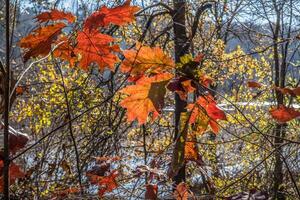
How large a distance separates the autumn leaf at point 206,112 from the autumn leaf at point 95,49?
35cm

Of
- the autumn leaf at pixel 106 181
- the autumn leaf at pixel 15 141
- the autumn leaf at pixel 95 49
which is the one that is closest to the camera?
the autumn leaf at pixel 15 141

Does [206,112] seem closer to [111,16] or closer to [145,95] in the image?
[145,95]

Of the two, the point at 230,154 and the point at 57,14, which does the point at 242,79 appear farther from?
the point at 57,14

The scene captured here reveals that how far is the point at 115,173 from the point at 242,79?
6.92m

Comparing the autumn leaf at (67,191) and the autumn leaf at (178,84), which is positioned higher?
the autumn leaf at (178,84)

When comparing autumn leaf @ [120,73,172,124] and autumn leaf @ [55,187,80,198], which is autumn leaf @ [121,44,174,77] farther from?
autumn leaf @ [55,187,80,198]

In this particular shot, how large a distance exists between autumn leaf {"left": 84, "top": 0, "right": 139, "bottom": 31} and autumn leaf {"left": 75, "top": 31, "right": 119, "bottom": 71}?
9 cm

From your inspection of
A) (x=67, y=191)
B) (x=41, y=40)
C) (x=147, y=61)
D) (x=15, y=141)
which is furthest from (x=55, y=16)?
(x=67, y=191)

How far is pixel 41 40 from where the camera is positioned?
1.28 m

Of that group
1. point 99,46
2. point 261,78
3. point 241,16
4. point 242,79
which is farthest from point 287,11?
point 99,46

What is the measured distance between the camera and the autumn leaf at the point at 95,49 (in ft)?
4.68

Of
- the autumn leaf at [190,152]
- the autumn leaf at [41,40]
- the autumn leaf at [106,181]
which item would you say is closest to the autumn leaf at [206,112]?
the autumn leaf at [190,152]

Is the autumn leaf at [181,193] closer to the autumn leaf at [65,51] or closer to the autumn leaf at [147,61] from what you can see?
the autumn leaf at [147,61]

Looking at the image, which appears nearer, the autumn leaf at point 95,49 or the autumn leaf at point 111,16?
the autumn leaf at point 111,16
